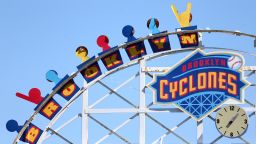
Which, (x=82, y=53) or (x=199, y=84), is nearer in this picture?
(x=199, y=84)

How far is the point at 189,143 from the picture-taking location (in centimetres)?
4747

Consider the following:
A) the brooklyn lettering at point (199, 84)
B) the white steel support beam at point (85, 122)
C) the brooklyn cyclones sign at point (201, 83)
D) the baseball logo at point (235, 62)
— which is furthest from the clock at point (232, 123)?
the white steel support beam at point (85, 122)

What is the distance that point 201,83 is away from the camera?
48125 mm

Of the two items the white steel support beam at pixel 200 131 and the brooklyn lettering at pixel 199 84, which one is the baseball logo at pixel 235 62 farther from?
the white steel support beam at pixel 200 131

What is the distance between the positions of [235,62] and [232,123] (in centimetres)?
276

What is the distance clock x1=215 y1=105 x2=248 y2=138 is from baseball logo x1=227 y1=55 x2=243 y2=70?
197 cm

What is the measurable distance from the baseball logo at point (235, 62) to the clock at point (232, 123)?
1.97 metres

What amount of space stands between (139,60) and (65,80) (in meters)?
3.25

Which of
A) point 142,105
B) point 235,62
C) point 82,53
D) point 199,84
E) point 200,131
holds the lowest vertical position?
point 200,131

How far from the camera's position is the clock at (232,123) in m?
46.5

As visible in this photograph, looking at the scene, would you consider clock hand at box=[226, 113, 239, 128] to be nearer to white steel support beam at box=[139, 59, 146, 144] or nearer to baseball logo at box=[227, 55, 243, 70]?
baseball logo at box=[227, 55, 243, 70]

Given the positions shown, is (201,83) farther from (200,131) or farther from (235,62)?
(200,131)

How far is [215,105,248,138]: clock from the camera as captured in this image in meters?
46.5

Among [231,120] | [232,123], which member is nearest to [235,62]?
[231,120]
